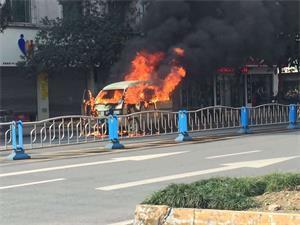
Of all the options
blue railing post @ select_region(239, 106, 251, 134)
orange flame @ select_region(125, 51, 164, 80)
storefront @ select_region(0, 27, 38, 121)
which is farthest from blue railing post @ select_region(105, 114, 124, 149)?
storefront @ select_region(0, 27, 38, 121)

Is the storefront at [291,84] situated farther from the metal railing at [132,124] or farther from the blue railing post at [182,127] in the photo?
the blue railing post at [182,127]

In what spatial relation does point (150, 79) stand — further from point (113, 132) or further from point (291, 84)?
point (291, 84)

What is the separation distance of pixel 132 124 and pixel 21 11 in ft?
45.5

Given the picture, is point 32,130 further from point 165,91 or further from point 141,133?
point 165,91

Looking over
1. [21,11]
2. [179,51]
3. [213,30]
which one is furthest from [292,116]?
[21,11]

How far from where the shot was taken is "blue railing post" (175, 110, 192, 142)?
54.7 feet

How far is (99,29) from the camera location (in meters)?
26.8

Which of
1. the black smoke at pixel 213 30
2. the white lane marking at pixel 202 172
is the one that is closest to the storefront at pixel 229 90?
the black smoke at pixel 213 30

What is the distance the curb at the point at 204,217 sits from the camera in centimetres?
512

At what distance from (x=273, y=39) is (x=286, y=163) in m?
14.0

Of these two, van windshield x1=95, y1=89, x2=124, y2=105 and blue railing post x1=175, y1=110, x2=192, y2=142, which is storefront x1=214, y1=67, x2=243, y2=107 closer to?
van windshield x1=95, y1=89, x2=124, y2=105

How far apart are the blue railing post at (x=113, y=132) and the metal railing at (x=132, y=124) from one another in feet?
1.97

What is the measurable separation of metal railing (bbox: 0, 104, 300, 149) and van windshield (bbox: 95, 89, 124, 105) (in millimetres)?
4029

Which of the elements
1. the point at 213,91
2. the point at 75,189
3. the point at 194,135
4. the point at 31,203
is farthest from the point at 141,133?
the point at 213,91
